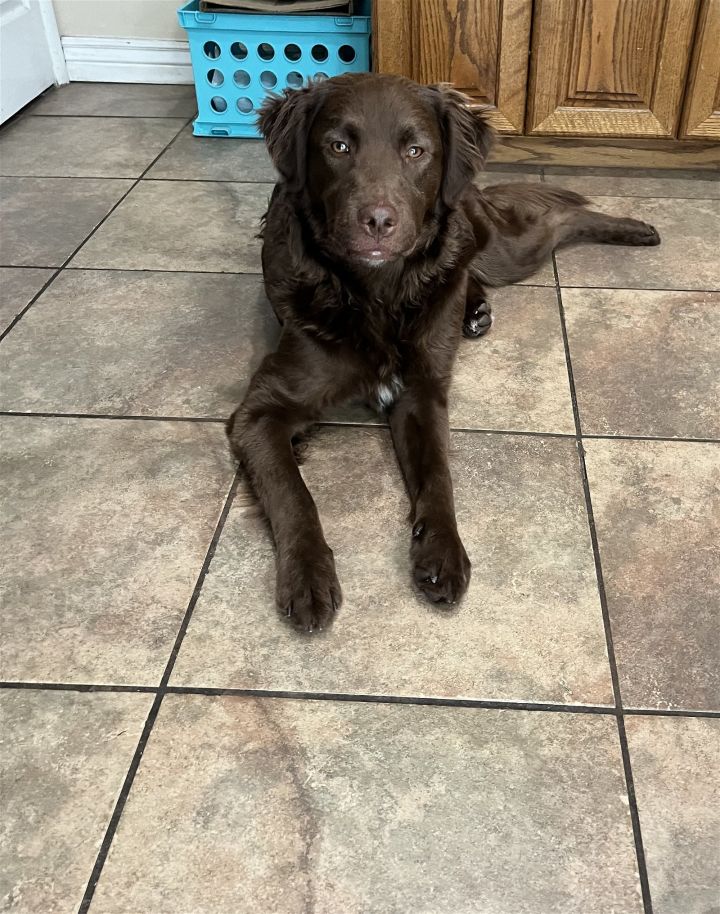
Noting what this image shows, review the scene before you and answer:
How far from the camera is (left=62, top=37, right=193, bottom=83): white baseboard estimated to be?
4.14m

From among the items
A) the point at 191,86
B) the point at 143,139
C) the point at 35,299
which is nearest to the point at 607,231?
the point at 35,299

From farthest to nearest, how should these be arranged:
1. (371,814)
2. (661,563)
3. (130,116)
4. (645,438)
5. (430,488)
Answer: (130,116)
(645,438)
(430,488)
(661,563)
(371,814)

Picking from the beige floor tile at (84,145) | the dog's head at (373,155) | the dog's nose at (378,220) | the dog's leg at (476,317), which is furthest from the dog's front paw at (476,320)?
the beige floor tile at (84,145)

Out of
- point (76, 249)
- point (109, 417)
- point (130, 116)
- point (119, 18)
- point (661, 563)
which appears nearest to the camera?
point (661, 563)

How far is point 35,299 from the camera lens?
8.41ft

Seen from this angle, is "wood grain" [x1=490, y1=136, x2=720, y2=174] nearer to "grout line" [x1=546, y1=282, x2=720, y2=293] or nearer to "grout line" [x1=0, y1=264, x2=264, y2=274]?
"grout line" [x1=546, y1=282, x2=720, y2=293]

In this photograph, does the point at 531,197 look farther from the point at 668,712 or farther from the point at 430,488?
the point at 668,712

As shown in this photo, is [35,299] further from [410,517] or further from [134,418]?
[410,517]

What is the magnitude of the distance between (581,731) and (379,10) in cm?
251

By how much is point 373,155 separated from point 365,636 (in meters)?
0.93

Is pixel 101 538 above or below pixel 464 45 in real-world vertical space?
below

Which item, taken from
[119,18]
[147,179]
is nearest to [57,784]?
[147,179]

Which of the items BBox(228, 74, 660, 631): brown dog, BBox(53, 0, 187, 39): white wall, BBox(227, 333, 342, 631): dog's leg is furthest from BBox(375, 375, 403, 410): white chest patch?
BBox(53, 0, 187, 39): white wall

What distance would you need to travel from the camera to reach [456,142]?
1.91 meters
